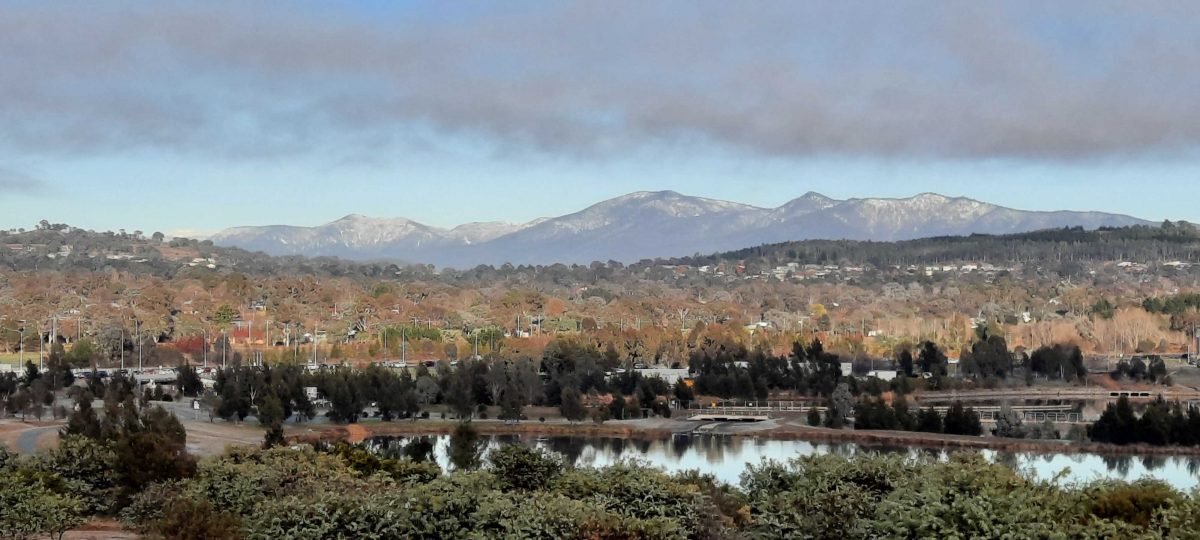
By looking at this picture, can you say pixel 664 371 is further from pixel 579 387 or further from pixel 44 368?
pixel 44 368

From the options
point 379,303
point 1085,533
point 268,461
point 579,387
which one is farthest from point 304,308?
point 1085,533

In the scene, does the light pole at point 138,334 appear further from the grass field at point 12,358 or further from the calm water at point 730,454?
the calm water at point 730,454

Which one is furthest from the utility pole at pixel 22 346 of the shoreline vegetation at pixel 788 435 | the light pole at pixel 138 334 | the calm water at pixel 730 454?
the calm water at pixel 730 454

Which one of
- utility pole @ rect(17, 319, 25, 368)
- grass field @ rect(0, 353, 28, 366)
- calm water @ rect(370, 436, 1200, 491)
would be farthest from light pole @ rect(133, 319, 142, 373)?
calm water @ rect(370, 436, 1200, 491)

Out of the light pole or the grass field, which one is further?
the light pole

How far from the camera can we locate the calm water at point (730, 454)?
1797 inches

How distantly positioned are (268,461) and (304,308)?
8865cm

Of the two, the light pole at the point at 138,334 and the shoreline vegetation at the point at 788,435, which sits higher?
the light pole at the point at 138,334

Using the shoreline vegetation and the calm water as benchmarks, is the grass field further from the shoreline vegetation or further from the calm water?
the calm water

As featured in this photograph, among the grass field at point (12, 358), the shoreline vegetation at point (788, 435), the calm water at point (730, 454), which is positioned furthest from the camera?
the grass field at point (12, 358)

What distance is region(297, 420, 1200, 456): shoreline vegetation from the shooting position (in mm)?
52781

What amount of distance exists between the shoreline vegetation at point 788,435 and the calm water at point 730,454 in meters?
0.96

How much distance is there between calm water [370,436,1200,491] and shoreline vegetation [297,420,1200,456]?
96cm

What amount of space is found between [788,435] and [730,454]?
6813mm
